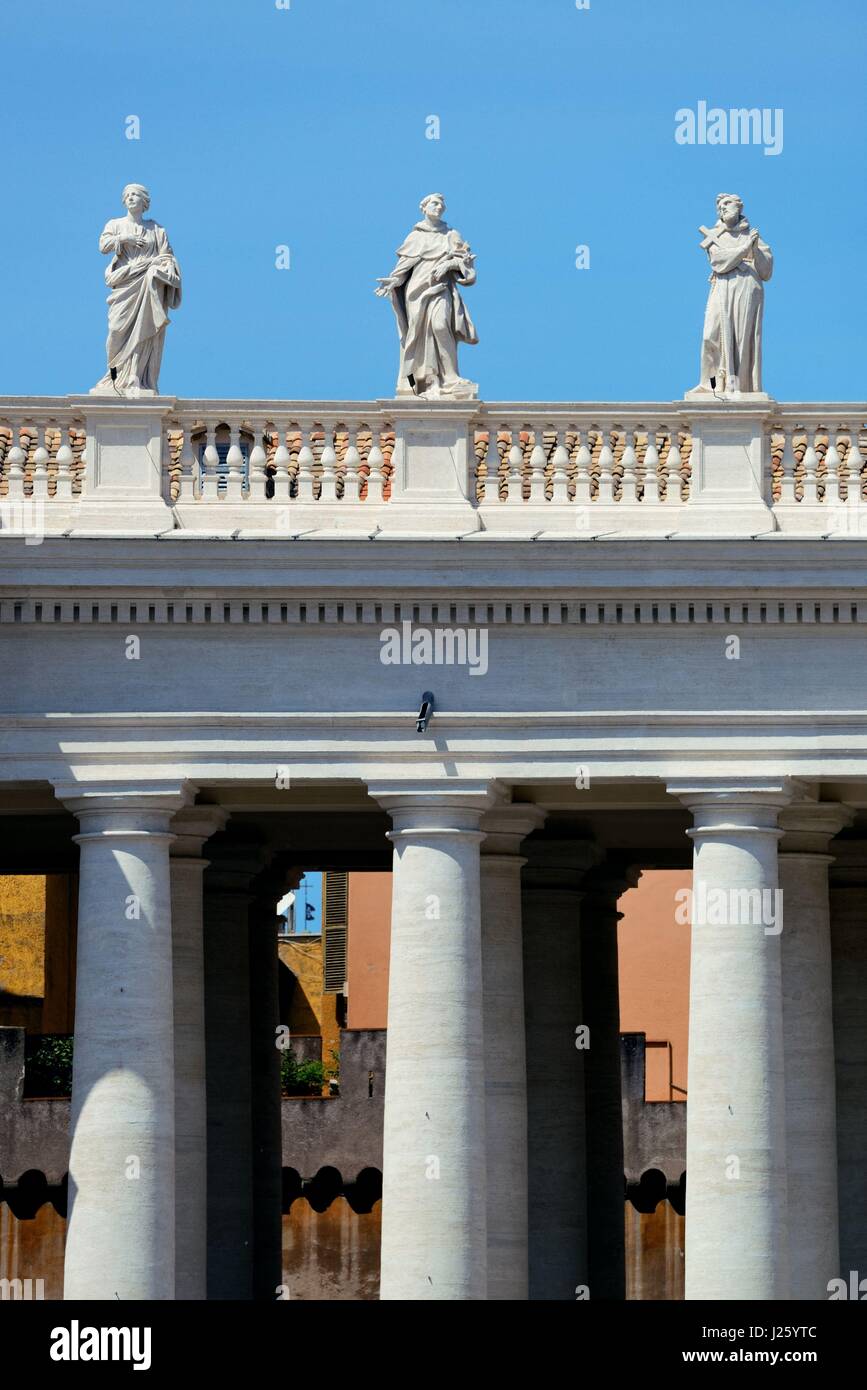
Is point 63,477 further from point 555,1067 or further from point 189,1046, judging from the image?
point 555,1067

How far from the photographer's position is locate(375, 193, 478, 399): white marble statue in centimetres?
4947

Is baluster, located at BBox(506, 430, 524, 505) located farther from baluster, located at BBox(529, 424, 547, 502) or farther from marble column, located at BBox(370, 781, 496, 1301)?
marble column, located at BBox(370, 781, 496, 1301)

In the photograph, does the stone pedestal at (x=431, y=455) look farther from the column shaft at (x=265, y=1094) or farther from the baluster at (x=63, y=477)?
the column shaft at (x=265, y=1094)

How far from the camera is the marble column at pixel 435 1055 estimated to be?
47.6m

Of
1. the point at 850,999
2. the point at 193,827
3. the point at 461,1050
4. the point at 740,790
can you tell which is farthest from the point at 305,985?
the point at 740,790

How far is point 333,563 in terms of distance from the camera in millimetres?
48625

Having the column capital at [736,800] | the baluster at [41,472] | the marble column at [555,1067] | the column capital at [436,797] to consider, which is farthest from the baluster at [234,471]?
the marble column at [555,1067]

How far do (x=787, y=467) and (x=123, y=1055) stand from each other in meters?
12.6

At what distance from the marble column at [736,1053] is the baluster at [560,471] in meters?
4.57

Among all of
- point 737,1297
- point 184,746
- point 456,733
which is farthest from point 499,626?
point 737,1297

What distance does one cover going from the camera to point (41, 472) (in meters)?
49.7

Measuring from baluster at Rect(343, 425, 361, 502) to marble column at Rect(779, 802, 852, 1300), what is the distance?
767 centimetres

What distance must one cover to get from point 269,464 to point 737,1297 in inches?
528
